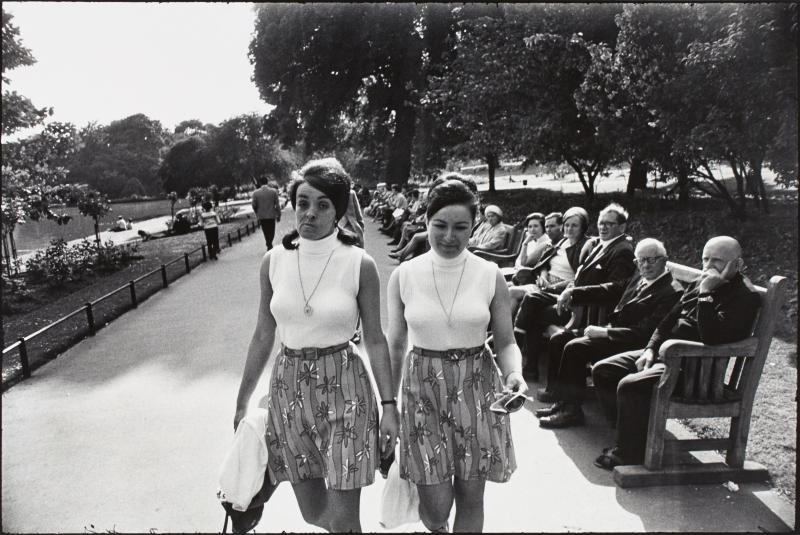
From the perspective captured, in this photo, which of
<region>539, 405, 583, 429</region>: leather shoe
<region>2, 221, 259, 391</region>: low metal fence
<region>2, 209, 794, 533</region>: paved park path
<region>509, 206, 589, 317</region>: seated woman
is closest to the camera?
<region>2, 209, 794, 533</region>: paved park path

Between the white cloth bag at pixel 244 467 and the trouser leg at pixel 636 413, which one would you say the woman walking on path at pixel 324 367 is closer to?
the white cloth bag at pixel 244 467

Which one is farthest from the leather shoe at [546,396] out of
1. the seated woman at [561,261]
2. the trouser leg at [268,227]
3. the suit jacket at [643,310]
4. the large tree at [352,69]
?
the large tree at [352,69]

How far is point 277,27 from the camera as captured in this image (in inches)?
1181

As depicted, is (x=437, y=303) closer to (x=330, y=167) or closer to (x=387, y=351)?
(x=387, y=351)

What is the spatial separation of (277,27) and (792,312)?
28.0 metres

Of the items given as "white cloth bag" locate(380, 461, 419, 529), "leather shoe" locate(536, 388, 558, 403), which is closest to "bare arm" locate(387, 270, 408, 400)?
"white cloth bag" locate(380, 461, 419, 529)

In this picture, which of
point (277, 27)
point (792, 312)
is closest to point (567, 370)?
point (792, 312)

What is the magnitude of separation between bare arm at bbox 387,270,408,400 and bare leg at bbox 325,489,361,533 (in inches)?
20.8

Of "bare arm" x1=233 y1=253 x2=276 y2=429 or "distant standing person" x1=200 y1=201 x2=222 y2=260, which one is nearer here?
"bare arm" x1=233 y1=253 x2=276 y2=429

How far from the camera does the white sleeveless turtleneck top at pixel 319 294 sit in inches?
105

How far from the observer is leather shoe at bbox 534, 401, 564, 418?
190 inches

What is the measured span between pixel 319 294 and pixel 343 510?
3.00 ft

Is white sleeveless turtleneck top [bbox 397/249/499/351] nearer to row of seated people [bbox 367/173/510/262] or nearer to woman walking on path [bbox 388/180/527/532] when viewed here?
woman walking on path [bbox 388/180/527/532]

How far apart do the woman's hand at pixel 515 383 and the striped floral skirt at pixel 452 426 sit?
0.46 ft
